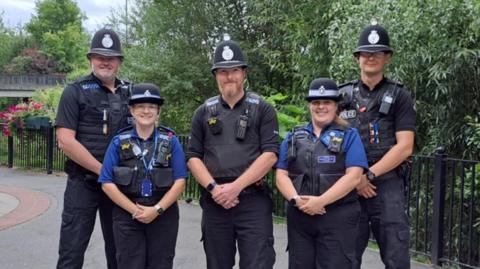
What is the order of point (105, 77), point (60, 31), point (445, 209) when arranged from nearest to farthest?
point (105, 77), point (445, 209), point (60, 31)

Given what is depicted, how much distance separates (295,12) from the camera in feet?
34.5

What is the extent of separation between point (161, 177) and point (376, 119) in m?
1.62

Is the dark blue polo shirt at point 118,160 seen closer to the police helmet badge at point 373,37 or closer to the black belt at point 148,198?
the black belt at point 148,198

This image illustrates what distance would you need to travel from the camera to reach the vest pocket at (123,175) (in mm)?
3949

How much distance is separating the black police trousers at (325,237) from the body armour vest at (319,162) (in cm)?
10

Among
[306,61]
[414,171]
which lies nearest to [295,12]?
[306,61]

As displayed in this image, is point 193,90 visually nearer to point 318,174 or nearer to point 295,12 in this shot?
point 295,12

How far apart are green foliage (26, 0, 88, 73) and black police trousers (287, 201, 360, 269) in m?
50.9

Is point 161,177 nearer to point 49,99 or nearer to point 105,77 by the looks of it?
point 105,77

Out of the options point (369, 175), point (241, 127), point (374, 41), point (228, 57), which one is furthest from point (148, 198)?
point (374, 41)

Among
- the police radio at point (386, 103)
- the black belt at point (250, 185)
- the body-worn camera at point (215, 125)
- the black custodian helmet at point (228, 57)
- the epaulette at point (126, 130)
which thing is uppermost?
the black custodian helmet at point (228, 57)

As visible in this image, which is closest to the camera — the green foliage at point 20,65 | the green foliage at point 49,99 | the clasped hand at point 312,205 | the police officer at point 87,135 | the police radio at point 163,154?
the clasped hand at point 312,205

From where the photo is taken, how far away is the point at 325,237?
377 cm

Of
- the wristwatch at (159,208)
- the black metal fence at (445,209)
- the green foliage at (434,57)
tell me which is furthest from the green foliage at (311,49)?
the wristwatch at (159,208)
